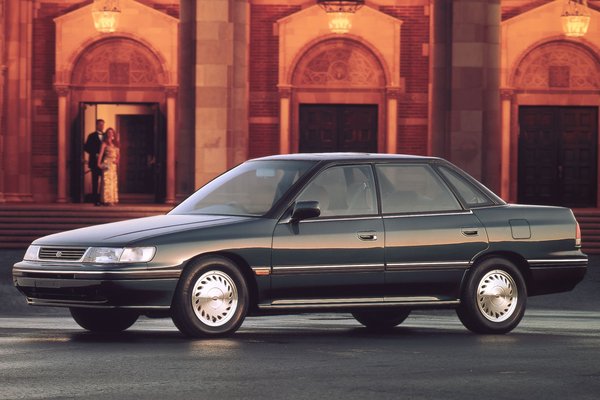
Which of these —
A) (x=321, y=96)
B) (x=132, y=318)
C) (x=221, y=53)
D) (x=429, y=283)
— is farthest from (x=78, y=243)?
(x=321, y=96)

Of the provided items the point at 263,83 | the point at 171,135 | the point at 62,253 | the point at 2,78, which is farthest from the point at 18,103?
the point at 62,253

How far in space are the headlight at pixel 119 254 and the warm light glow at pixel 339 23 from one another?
23.2 m

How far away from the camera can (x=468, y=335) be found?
1268 cm

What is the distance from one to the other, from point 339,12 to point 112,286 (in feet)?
77.4

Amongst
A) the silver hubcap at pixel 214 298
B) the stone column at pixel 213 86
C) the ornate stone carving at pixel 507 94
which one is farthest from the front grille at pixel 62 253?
the ornate stone carving at pixel 507 94

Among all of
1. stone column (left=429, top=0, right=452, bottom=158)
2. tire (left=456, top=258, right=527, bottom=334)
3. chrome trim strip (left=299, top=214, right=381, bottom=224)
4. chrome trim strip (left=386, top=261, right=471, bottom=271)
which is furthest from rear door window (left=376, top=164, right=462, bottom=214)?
stone column (left=429, top=0, right=452, bottom=158)

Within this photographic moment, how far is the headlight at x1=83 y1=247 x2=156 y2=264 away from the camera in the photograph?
453 inches

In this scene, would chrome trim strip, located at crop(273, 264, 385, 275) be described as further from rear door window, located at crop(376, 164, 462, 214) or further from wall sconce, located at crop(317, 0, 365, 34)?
wall sconce, located at crop(317, 0, 365, 34)

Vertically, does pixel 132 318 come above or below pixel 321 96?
below

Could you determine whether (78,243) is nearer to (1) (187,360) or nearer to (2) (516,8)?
(1) (187,360)

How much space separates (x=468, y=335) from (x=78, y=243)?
3.30m

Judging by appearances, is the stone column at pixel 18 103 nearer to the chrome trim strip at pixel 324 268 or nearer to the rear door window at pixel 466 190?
the rear door window at pixel 466 190

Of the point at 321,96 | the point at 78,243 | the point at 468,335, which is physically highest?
Answer: the point at 321,96

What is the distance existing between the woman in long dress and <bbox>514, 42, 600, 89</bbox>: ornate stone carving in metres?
9.68
